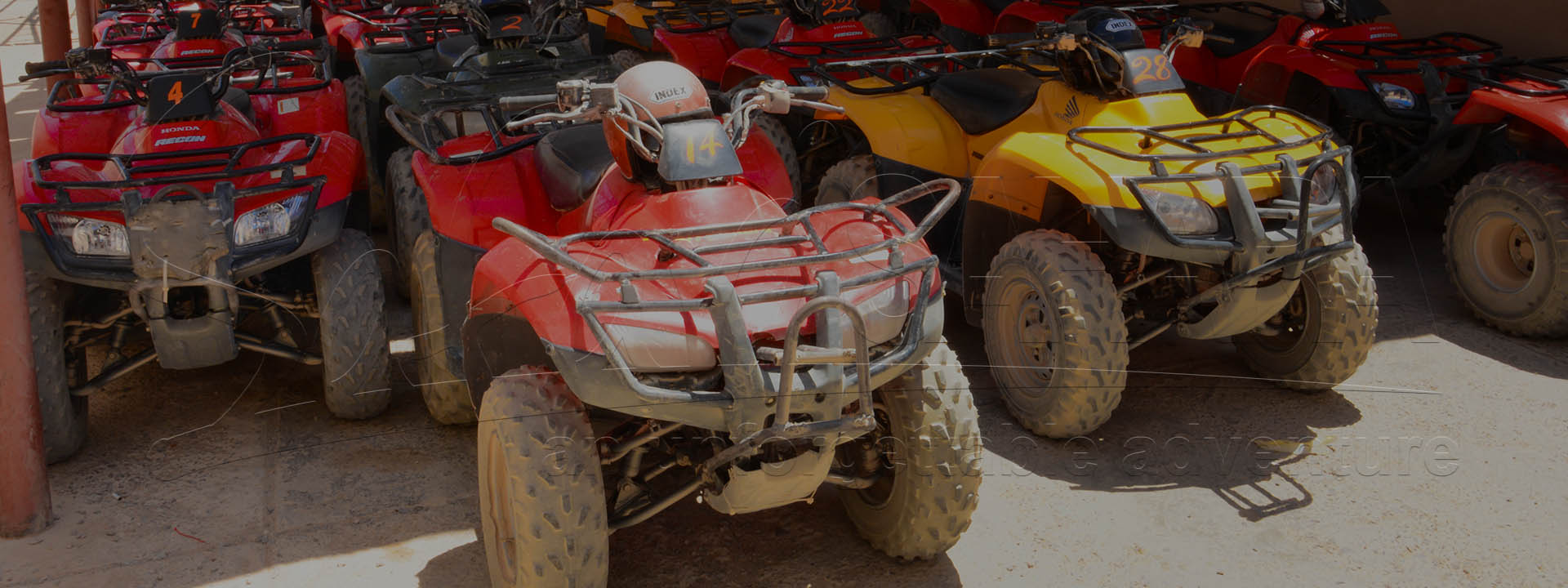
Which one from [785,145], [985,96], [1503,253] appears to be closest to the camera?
[985,96]

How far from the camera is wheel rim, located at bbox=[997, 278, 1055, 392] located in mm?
4629

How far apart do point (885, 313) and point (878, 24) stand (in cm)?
736

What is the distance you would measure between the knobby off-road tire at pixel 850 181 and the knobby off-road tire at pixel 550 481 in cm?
269

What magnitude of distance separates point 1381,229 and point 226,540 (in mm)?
6038

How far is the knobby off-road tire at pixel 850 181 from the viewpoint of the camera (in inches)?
223

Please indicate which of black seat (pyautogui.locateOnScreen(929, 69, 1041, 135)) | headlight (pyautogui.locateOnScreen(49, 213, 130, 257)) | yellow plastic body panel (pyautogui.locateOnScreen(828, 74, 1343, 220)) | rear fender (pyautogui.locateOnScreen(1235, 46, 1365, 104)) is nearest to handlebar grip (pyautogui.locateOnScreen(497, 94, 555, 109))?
headlight (pyautogui.locateOnScreen(49, 213, 130, 257))

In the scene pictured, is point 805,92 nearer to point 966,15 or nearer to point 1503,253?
point 1503,253

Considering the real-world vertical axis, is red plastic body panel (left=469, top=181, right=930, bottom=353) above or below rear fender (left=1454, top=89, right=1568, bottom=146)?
below

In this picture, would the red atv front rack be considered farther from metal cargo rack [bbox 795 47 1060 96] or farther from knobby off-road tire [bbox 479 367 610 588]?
metal cargo rack [bbox 795 47 1060 96]

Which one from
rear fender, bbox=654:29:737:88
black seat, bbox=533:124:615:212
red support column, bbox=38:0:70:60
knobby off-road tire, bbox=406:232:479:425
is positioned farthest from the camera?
red support column, bbox=38:0:70:60

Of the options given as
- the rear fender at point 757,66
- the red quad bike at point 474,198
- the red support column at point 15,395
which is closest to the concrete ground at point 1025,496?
the red support column at point 15,395

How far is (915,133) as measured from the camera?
18.2 feet

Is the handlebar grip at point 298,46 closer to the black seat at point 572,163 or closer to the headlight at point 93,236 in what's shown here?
the headlight at point 93,236

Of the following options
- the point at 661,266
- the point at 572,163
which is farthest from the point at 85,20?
the point at 661,266
